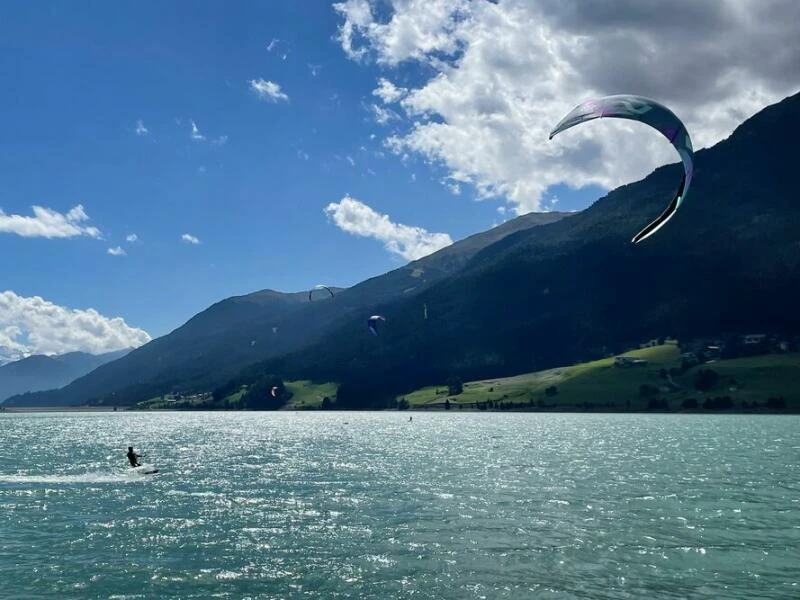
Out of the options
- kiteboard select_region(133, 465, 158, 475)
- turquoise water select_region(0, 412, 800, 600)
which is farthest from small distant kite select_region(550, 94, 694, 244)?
kiteboard select_region(133, 465, 158, 475)

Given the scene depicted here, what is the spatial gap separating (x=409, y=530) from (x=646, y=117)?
27995 mm

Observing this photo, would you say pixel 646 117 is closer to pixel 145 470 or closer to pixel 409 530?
pixel 409 530

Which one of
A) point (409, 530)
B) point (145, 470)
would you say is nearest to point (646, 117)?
point (409, 530)

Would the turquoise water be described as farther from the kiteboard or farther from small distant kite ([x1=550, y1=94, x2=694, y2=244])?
small distant kite ([x1=550, y1=94, x2=694, y2=244])

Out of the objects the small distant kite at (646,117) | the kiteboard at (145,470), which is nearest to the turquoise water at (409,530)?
the kiteboard at (145,470)

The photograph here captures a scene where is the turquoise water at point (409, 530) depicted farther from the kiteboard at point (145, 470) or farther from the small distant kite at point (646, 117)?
the small distant kite at point (646, 117)

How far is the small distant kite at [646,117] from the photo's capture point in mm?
37531

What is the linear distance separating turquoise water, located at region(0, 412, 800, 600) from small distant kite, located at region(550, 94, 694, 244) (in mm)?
17272

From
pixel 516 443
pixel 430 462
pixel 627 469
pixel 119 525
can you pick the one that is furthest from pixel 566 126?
pixel 516 443

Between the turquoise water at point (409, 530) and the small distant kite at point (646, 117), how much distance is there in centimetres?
1727

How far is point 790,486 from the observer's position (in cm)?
6219

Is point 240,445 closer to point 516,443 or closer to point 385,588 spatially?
point 516,443

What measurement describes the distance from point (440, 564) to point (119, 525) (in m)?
24.6

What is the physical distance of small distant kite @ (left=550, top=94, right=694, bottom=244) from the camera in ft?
123
